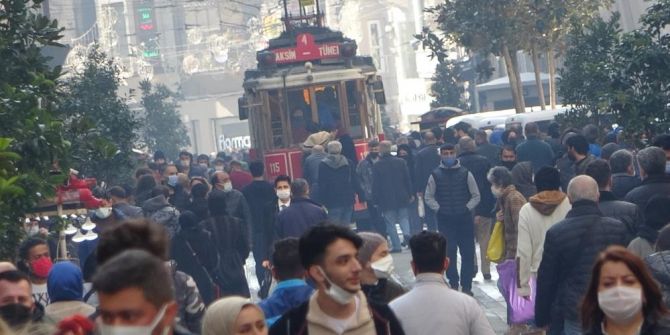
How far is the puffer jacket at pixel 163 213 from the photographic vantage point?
15.2 metres

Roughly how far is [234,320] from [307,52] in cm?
2199

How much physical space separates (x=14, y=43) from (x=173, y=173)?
10586 mm

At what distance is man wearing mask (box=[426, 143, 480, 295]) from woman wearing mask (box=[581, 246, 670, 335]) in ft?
35.0

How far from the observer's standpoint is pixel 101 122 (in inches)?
952

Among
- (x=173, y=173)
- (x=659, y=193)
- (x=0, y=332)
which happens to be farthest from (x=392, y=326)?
(x=173, y=173)

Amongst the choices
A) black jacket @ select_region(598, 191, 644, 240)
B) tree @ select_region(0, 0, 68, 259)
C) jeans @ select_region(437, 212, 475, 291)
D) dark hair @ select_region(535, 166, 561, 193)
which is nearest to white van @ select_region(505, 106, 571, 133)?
jeans @ select_region(437, 212, 475, 291)

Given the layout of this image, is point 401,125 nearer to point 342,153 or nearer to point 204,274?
point 342,153

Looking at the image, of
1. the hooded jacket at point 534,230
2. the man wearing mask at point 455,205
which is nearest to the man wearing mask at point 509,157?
the man wearing mask at point 455,205

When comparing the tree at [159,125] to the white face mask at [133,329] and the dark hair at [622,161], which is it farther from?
the white face mask at [133,329]

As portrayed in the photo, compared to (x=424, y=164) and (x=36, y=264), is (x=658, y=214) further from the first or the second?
(x=424, y=164)

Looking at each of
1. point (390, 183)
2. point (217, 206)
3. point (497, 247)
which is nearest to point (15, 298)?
point (497, 247)

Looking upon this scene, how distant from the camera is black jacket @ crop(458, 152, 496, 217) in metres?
18.4

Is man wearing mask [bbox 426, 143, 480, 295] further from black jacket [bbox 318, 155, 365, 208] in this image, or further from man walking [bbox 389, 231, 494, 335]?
man walking [bbox 389, 231, 494, 335]

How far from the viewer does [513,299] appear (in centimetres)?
1208
